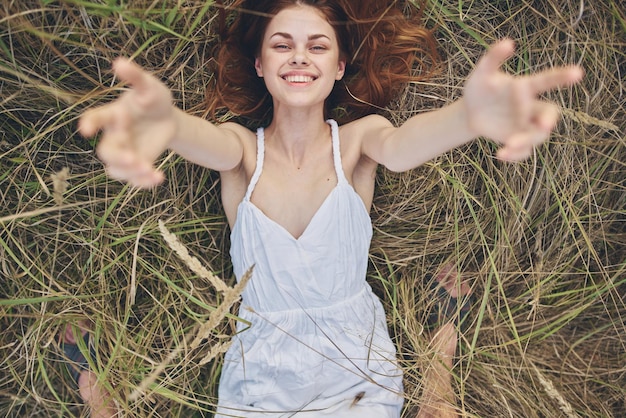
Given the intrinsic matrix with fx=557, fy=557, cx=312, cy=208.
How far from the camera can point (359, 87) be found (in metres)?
2.04

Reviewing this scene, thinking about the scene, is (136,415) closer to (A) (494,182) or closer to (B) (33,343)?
(B) (33,343)

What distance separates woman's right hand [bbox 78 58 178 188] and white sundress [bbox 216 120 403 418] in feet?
2.26

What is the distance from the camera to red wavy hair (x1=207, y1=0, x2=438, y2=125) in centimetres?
190

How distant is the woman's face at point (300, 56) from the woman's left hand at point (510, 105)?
1.94 ft

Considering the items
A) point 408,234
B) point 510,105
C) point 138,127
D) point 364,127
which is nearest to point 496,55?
point 510,105

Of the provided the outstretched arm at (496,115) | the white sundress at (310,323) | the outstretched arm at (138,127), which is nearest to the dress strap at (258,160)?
the white sundress at (310,323)

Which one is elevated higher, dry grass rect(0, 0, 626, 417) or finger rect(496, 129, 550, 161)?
finger rect(496, 129, 550, 161)

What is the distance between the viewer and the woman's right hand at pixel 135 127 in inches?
38.8

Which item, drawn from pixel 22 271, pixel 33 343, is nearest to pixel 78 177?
pixel 22 271

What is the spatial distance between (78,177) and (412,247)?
4.32ft

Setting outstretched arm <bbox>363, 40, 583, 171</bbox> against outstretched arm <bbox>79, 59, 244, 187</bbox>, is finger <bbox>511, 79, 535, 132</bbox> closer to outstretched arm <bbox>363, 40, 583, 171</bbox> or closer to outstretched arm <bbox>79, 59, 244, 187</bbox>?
outstretched arm <bbox>363, 40, 583, 171</bbox>

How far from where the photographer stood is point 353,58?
1.90 m

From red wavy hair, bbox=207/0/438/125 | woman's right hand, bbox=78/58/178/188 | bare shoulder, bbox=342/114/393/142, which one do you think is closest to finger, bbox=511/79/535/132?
woman's right hand, bbox=78/58/178/188

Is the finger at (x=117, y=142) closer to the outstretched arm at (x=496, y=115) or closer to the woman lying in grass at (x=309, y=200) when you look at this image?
the woman lying in grass at (x=309, y=200)
